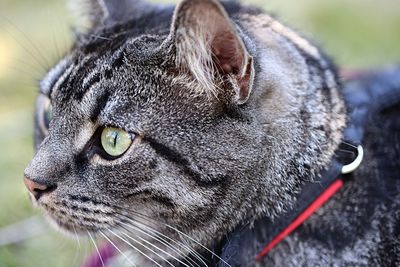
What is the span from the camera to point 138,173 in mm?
1526

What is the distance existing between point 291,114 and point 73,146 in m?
0.63

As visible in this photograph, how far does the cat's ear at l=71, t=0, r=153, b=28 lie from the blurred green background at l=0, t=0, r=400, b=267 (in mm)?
118

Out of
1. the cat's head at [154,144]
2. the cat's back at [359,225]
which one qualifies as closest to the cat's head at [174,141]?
the cat's head at [154,144]

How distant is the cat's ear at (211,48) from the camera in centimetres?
139

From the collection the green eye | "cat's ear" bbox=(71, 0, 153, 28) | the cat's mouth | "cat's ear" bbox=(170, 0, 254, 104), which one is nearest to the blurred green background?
"cat's ear" bbox=(71, 0, 153, 28)

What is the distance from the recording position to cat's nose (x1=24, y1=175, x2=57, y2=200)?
5.14 feet

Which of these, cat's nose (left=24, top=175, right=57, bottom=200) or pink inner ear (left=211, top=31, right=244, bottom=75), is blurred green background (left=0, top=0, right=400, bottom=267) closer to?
cat's nose (left=24, top=175, right=57, bottom=200)

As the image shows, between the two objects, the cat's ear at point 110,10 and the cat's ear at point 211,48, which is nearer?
the cat's ear at point 211,48

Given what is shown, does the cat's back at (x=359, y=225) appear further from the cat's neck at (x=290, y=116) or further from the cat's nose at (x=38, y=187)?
the cat's nose at (x=38, y=187)

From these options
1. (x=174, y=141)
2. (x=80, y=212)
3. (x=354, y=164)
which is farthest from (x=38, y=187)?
(x=354, y=164)

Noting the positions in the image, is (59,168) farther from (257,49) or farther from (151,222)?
(257,49)

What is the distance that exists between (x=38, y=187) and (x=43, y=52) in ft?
9.27

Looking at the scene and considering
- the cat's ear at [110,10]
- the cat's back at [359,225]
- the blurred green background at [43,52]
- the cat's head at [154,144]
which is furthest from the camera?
the blurred green background at [43,52]

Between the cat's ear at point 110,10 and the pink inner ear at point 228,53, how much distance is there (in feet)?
1.84
